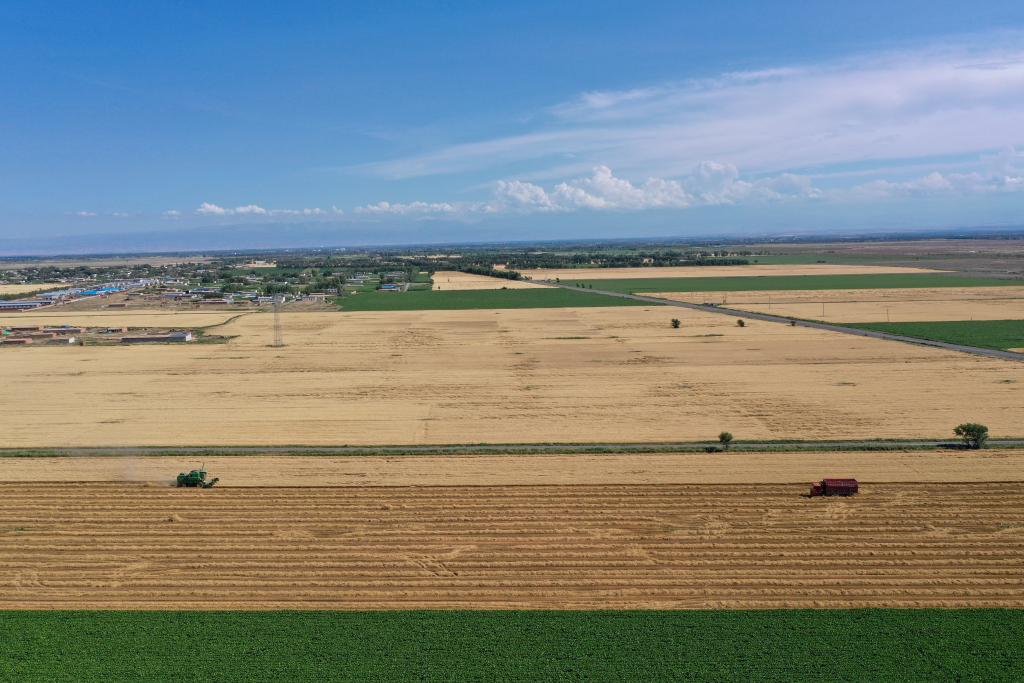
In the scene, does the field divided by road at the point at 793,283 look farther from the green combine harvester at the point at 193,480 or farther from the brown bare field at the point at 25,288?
the brown bare field at the point at 25,288

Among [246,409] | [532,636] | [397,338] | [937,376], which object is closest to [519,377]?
[246,409]

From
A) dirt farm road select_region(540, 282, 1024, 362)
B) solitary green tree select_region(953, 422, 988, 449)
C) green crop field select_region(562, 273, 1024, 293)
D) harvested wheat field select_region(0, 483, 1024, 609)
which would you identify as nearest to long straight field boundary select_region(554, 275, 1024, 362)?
dirt farm road select_region(540, 282, 1024, 362)

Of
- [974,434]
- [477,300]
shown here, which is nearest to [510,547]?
[974,434]

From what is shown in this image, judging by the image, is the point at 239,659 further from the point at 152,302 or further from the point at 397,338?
the point at 152,302

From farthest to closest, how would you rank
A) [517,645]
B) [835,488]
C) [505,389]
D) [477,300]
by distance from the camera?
[477,300]
[505,389]
[835,488]
[517,645]

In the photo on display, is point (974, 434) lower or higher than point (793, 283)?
lower

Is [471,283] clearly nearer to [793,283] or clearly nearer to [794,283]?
[793,283]

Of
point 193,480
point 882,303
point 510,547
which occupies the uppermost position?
point 882,303
